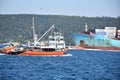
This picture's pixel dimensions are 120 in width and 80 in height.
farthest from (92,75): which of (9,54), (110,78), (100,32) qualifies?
(100,32)

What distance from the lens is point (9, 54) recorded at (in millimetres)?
99312

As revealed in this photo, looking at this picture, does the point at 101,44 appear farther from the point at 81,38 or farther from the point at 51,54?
the point at 51,54

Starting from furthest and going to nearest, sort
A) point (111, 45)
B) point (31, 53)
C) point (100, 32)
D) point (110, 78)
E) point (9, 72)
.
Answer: point (100, 32) → point (111, 45) → point (31, 53) → point (9, 72) → point (110, 78)

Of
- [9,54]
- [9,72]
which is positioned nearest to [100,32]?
[9,54]

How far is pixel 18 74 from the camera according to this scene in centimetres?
5475

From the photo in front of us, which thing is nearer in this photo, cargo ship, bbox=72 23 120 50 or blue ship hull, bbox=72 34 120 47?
blue ship hull, bbox=72 34 120 47

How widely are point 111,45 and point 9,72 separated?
103585 millimetres

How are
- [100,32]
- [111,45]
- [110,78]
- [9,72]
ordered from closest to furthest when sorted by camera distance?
[110,78] < [9,72] < [111,45] < [100,32]

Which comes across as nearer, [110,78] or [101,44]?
[110,78]

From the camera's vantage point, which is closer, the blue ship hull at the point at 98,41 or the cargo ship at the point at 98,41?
the blue ship hull at the point at 98,41

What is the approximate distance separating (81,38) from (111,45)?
491 inches

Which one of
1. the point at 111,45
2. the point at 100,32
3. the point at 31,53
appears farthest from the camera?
the point at 100,32

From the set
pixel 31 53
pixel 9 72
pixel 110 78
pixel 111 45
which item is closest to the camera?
pixel 110 78

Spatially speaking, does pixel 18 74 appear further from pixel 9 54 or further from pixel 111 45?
pixel 111 45
